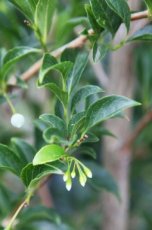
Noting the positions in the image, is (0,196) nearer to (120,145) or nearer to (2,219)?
(2,219)

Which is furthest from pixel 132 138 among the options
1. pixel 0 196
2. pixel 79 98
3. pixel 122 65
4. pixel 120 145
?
pixel 79 98

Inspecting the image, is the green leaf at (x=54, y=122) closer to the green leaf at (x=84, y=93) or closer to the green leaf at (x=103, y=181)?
the green leaf at (x=84, y=93)

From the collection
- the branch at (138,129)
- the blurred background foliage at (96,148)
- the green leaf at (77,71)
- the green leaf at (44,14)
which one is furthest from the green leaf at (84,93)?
the branch at (138,129)

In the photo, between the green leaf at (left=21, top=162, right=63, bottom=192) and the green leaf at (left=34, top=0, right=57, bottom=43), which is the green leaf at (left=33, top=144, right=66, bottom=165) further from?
the green leaf at (left=34, top=0, right=57, bottom=43)

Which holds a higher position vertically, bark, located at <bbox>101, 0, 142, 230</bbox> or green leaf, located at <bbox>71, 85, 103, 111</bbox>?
green leaf, located at <bbox>71, 85, 103, 111</bbox>

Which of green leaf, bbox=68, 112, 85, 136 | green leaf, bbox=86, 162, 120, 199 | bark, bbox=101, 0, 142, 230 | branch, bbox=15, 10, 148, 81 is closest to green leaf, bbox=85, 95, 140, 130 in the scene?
green leaf, bbox=68, 112, 85, 136

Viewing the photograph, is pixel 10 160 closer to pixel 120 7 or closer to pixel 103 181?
pixel 120 7
